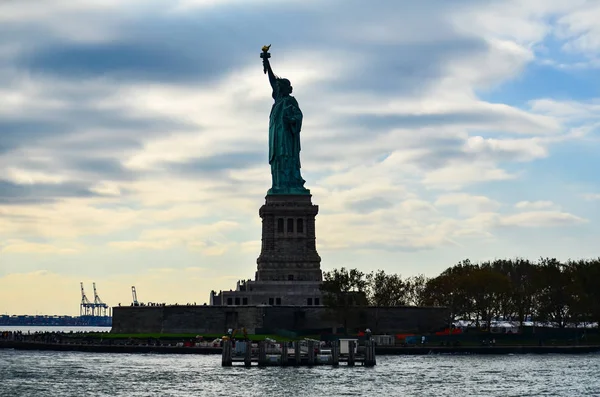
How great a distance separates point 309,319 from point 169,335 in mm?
16027

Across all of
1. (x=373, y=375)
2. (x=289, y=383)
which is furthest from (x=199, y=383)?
(x=373, y=375)

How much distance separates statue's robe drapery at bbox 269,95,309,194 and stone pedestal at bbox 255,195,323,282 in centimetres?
286

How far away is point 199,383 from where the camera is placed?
3420 inches

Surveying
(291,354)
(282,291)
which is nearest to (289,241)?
(282,291)

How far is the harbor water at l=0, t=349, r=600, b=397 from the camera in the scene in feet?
269

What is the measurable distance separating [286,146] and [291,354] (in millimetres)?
51893

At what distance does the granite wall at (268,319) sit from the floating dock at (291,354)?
1117 inches

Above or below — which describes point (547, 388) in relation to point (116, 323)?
below

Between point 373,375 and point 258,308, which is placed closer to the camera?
point 373,375

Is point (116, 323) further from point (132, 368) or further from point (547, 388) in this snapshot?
point (547, 388)

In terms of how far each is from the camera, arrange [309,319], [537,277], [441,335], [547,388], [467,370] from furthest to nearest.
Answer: [537,277], [309,319], [441,335], [467,370], [547,388]

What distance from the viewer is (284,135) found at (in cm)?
14875

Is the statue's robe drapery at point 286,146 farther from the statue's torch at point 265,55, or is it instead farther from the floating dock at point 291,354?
the floating dock at point 291,354

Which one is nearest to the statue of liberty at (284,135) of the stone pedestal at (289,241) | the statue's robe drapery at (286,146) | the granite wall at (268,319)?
the statue's robe drapery at (286,146)
